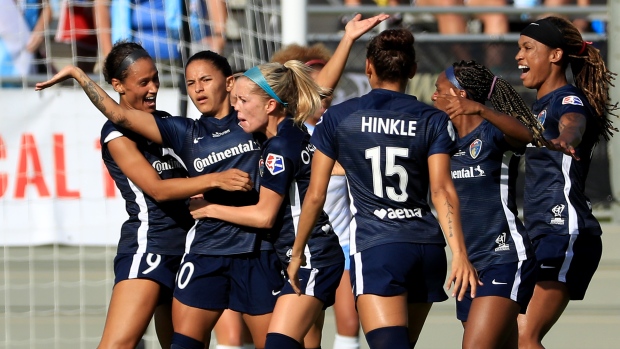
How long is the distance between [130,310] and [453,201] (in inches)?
65.3

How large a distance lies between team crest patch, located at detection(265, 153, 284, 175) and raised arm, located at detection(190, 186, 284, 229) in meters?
0.09

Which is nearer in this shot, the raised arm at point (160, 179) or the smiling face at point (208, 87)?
the raised arm at point (160, 179)

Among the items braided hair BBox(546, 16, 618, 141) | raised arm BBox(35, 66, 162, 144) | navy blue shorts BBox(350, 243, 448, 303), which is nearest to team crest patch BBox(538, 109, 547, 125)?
braided hair BBox(546, 16, 618, 141)

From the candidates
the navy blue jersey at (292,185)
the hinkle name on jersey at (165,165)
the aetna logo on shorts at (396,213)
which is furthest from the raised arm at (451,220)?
the hinkle name on jersey at (165,165)

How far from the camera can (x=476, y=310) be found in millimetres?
4750

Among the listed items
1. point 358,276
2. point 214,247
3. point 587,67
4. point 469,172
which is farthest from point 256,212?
point 587,67

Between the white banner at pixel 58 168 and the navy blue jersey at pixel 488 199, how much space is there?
8.20 feet

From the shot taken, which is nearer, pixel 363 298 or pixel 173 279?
pixel 363 298

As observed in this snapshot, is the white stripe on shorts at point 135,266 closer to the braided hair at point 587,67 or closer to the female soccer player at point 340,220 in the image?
the female soccer player at point 340,220

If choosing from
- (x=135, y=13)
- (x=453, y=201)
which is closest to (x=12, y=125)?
(x=135, y=13)

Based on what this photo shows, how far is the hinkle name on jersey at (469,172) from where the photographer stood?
192 inches

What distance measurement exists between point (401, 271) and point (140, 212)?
1.42 meters

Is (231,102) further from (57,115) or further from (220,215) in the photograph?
(57,115)

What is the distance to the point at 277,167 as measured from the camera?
14.8ft
